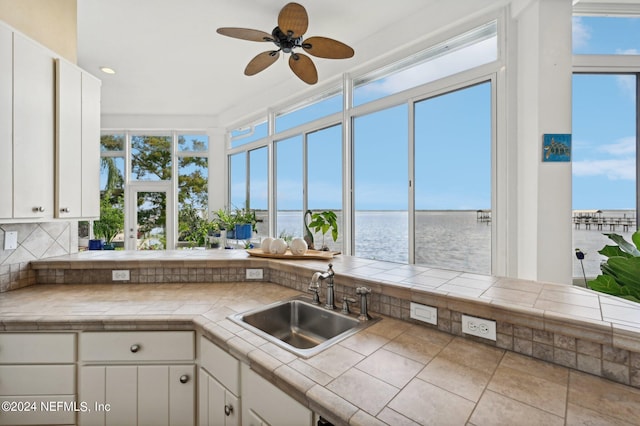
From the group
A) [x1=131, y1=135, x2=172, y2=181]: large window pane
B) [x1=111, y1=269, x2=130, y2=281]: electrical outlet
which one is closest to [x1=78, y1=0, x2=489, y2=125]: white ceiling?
[x1=131, y1=135, x2=172, y2=181]: large window pane

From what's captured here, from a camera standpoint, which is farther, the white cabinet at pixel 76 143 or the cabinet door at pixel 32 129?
the white cabinet at pixel 76 143

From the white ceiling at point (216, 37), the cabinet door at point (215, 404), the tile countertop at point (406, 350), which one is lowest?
the cabinet door at point (215, 404)

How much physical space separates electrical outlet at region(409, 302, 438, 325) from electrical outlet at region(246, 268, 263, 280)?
1139 millimetres

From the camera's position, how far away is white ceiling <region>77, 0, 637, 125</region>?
101 inches

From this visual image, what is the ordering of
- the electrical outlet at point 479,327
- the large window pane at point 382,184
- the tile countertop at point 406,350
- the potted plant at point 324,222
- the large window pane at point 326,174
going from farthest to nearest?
the large window pane at point 326,174, the large window pane at point 382,184, the potted plant at point 324,222, the electrical outlet at point 479,327, the tile countertop at point 406,350

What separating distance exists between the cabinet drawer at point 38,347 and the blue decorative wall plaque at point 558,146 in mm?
3113

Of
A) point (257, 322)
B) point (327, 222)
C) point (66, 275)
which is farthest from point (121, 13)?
point (257, 322)

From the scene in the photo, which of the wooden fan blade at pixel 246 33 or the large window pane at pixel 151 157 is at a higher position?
the wooden fan blade at pixel 246 33

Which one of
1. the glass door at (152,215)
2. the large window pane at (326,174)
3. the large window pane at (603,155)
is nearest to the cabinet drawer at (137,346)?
the large window pane at (326,174)

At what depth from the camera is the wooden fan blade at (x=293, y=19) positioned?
2031mm

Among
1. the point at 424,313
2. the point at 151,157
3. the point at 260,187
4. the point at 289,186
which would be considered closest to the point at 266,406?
the point at 424,313

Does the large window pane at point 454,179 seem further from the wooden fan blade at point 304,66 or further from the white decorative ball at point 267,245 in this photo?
the white decorative ball at point 267,245

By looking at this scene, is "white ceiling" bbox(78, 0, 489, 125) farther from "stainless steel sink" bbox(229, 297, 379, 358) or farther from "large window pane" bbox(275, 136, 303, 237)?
"stainless steel sink" bbox(229, 297, 379, 358)

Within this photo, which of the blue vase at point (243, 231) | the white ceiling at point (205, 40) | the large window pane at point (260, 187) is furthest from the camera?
the large window pane at point (260, 187)
